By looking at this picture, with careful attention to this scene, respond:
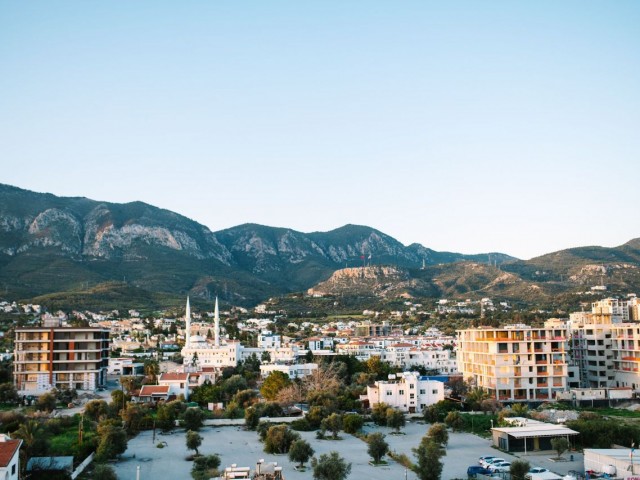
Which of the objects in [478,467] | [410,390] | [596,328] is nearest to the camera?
[478,467]

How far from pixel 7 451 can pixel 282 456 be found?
15639 mm

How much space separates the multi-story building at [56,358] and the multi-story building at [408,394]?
25572 mm

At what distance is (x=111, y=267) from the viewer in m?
178

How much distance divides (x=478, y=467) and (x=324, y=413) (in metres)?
16.0

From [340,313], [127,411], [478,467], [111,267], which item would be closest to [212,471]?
[478,467]

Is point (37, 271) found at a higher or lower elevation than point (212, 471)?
higher

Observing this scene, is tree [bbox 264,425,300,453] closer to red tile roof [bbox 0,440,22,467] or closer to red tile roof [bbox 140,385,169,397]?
red tile roof [bbox 0,440,22,467]

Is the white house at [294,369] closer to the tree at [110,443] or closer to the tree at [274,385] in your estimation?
the tree at [274,385]

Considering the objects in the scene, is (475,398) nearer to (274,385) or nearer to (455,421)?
(455,421)

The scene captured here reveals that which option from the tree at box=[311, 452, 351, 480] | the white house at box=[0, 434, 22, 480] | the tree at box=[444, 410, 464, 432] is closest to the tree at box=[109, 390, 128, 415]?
the tree at box=[444, 410, 464, 432]

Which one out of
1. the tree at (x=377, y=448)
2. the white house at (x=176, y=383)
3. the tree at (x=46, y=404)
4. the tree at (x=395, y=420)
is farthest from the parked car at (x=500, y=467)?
the white house at (x=176, y=383)

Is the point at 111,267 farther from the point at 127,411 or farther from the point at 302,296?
the point at 127,411

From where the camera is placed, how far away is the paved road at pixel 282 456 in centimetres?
3131

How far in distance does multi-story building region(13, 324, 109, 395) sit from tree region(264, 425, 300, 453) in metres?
29.9
